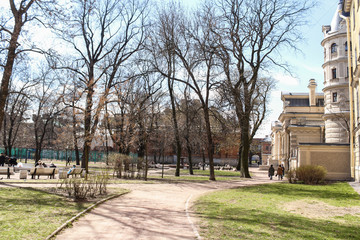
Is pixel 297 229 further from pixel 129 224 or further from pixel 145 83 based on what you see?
pixel 145 83

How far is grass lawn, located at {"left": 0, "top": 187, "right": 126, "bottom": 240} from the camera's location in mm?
6535

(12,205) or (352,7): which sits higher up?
(352,7)

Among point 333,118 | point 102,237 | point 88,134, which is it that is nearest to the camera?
point 102,237

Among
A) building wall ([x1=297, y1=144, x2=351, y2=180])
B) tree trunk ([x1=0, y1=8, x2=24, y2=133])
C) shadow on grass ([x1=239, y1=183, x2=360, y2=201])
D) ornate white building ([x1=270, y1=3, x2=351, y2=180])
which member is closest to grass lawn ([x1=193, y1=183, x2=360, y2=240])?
shadow on grass ([x1=239, y1=183, x2=360, y2=201])

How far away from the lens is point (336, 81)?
3706cm

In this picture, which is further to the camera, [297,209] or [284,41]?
[284,41]

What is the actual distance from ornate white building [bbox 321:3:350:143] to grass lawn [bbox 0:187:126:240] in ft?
103

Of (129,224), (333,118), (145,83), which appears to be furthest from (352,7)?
(129,224)

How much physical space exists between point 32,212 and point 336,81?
3628 cm

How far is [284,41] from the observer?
26484 millimetres

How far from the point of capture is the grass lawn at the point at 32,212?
654 cm

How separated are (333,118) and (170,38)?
68.5 feet

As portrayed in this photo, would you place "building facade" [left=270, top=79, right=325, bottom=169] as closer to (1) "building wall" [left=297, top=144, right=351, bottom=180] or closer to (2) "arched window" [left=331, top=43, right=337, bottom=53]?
(2) "arched window" [left=331, top=43, right=337, bottom=53]

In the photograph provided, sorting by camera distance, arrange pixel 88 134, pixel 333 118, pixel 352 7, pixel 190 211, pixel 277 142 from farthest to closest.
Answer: pixel 277 142 → pixel 333 118 → pixel 352 7 → pixel 88 134 → pixel 190 211
